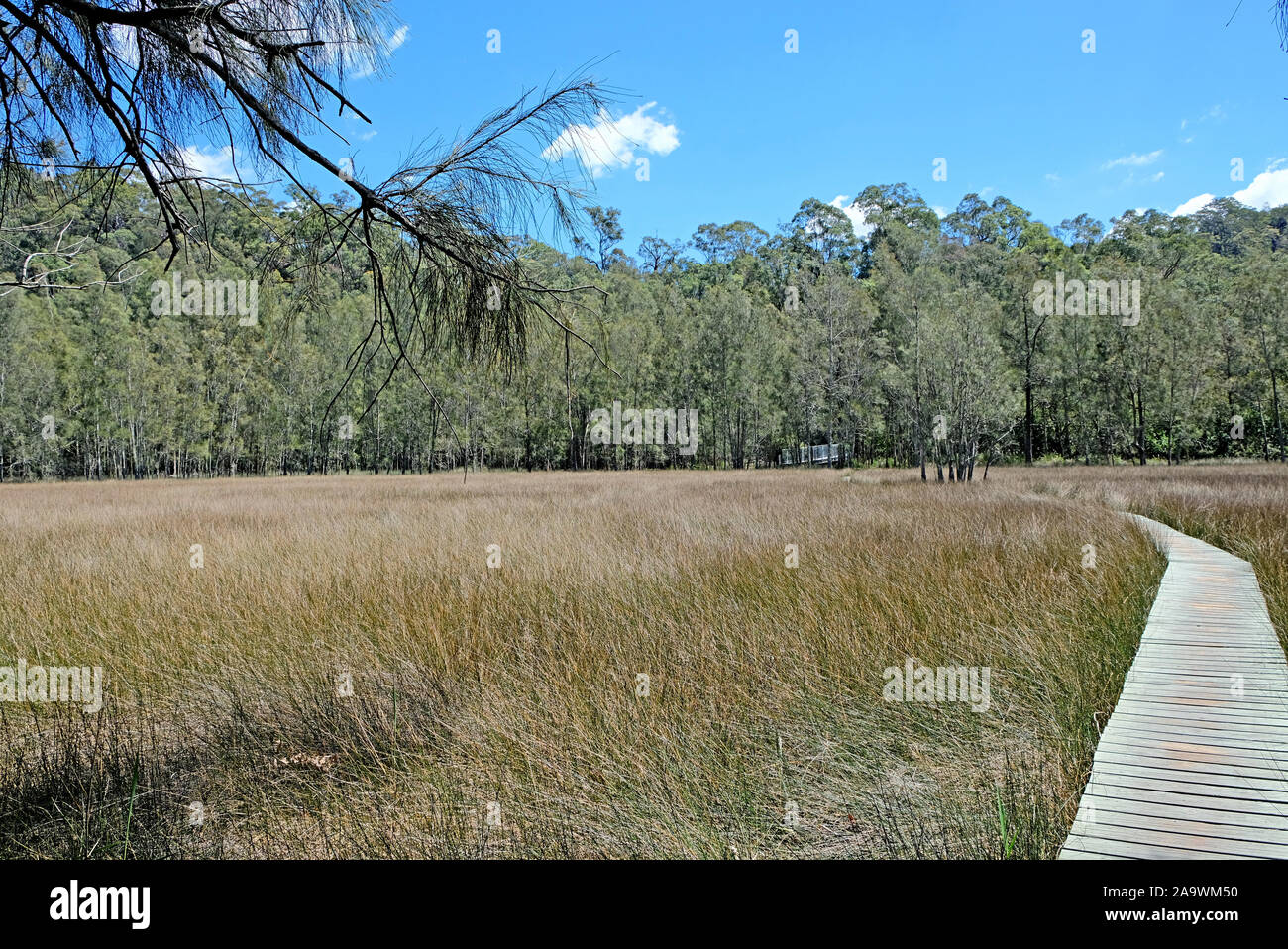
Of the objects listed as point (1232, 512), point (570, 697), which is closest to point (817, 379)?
point (1232, 512)

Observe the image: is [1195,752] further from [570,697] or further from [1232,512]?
[1232,512]

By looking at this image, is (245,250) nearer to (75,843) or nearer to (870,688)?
(75,843)

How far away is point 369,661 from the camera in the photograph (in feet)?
15.7

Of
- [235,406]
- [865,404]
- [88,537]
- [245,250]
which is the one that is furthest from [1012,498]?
[235,406]

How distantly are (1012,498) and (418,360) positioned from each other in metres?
13.4

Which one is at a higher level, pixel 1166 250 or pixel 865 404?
pixel 1166 250

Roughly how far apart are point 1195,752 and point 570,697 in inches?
114

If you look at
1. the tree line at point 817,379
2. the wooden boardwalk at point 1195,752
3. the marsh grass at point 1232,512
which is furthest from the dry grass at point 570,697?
the tree line at point 817,379

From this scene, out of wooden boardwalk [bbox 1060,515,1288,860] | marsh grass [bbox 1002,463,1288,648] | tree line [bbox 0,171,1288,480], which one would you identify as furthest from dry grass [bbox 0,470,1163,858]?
tree line [bbox 0,171,1288,480]

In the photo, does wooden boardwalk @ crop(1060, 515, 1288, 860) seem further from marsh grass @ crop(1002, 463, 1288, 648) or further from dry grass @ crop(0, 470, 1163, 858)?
marsh grass @ crop(1002, 463, 1288, 648)

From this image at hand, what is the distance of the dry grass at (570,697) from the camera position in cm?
283

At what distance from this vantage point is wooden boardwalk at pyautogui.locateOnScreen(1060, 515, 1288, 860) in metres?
2.34

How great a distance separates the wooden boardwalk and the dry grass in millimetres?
175

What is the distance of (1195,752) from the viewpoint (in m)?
2.95
